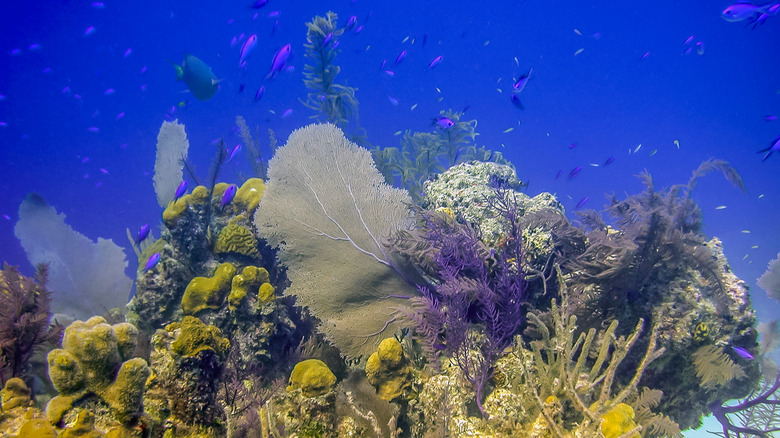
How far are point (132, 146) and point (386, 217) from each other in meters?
87.3

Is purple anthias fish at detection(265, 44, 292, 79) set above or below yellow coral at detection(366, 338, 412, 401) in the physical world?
above

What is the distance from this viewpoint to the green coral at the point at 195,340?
2291 millimetres

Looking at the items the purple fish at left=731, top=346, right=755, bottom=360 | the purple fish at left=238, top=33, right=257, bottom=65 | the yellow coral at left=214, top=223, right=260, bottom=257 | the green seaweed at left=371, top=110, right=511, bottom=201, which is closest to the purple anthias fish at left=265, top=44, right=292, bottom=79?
the purple fish at left=238, top=33, right=257, bottom=65

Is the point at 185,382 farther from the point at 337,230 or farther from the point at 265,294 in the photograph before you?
the point at 337,230

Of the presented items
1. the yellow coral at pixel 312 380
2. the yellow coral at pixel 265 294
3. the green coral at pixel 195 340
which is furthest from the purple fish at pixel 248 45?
the yellow coral at pixel 312 380

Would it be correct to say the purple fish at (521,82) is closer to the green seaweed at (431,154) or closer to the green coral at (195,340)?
the green seaweed at (431,154)

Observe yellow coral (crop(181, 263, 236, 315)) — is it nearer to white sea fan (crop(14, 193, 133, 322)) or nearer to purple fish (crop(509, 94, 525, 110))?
white sea fan (crop(14, 193, 133, 322))

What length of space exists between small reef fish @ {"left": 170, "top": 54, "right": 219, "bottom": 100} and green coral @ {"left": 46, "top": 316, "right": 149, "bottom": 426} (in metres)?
7.07

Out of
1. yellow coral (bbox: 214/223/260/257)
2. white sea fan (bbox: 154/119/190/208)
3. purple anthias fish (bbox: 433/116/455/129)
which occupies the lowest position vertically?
yellow coral (bbox: 214/223/260/257)

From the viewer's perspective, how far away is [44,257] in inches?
248

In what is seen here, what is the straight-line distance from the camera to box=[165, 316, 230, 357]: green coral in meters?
2.29

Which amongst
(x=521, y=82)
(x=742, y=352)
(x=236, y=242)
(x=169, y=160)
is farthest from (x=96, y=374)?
(x=521, y=82)

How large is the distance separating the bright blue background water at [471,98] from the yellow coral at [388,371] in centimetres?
4031

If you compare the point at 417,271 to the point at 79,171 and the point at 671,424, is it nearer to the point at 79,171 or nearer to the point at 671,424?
the point at 671,424
